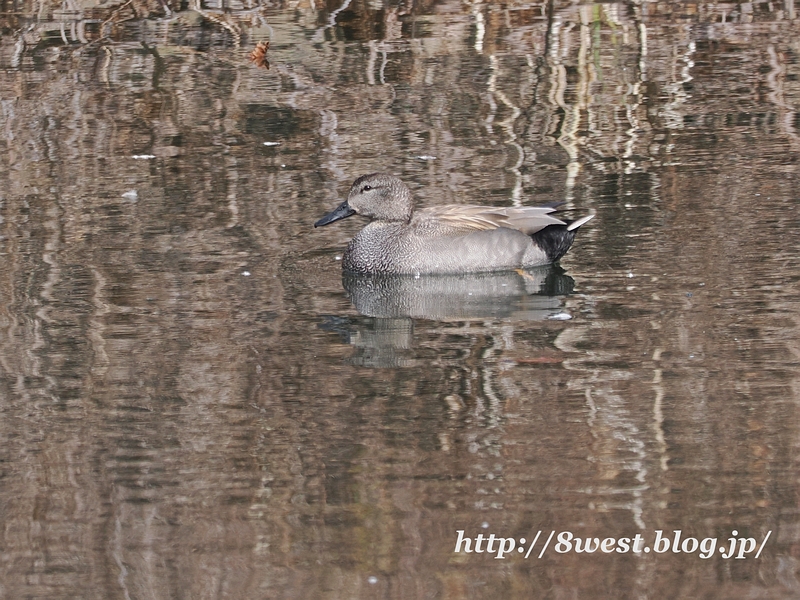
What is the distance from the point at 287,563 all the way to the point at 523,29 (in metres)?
10.5

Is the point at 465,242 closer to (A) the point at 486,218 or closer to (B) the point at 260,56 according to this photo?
(A) the point at 486,218

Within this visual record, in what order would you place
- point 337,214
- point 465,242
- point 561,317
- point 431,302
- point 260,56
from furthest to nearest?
point 260,56
point 337,214
point 465,242
point 431,302
point 561,317

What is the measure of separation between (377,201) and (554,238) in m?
1.17

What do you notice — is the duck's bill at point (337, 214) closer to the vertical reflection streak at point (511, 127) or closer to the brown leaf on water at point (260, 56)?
the vertical reflection streak at point (511, 127)

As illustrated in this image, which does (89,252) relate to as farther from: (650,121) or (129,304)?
(650,121)

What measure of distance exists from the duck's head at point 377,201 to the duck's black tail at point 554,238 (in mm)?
894

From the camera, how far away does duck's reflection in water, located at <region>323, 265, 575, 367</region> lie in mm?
7336

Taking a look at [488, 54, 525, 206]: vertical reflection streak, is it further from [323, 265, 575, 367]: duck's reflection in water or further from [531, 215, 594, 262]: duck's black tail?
[323, 265, 575, 367]: duck's reflection in water

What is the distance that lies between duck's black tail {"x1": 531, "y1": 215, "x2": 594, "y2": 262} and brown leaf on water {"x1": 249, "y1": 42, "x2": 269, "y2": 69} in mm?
5524

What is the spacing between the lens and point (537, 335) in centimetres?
726

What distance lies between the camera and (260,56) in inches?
534

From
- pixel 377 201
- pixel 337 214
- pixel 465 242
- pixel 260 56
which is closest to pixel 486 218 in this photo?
pixel 465 242

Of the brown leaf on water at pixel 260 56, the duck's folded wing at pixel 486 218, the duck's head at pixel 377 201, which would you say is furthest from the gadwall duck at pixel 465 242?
the brown leaf on water at pixel 260 56

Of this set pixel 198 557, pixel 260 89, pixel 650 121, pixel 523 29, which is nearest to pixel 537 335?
pixel 198 557
